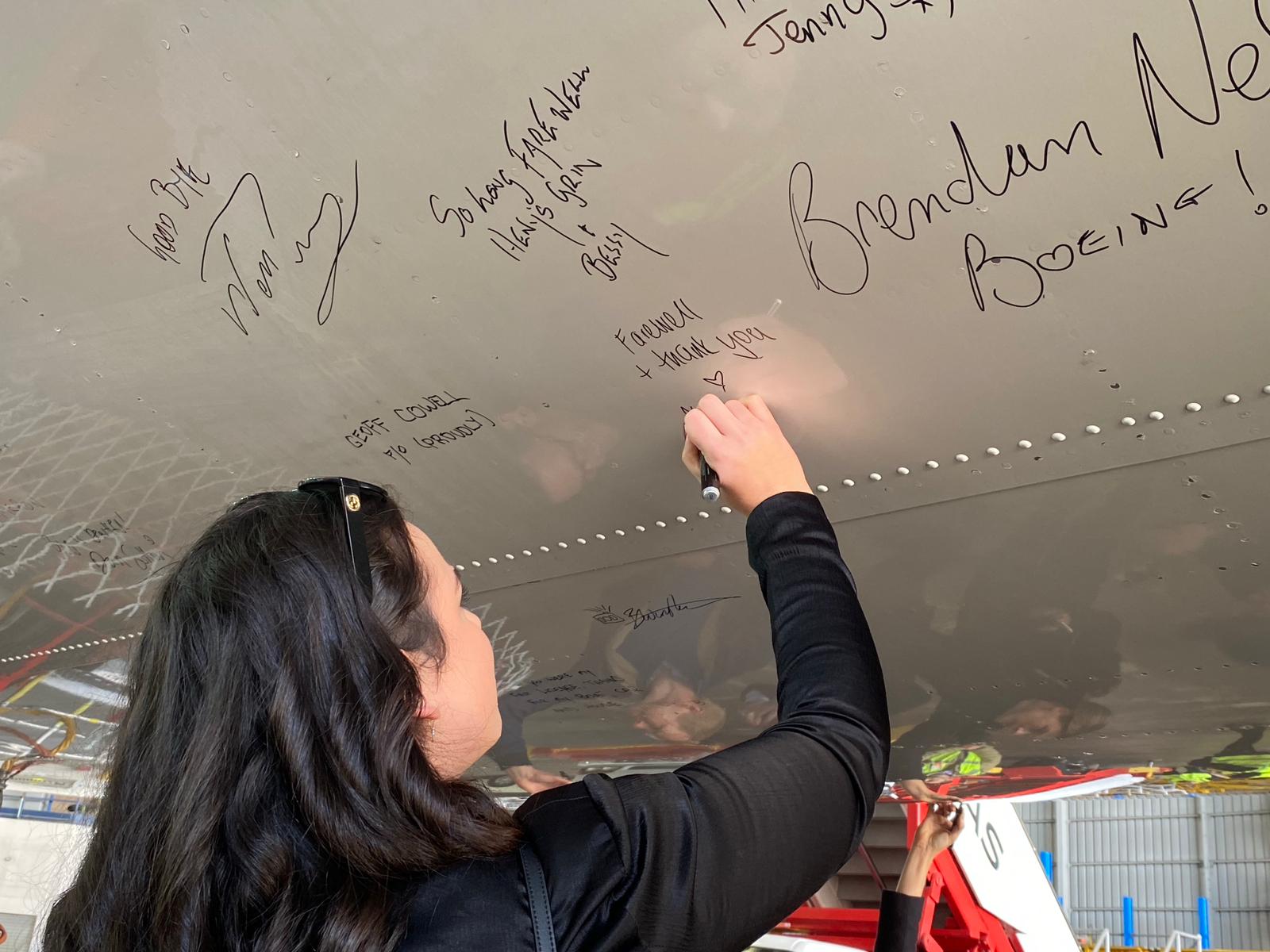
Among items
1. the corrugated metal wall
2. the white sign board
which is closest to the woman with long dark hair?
the white sign board

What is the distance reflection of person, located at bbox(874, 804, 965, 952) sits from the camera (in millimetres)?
5160

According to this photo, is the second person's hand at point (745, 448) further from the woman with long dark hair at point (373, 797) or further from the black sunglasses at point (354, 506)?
the black sunglasses at point (354, 506)

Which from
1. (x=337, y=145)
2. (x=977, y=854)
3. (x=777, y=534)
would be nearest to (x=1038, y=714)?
(x=777, y=534)

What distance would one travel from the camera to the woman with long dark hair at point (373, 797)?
0.87 metres

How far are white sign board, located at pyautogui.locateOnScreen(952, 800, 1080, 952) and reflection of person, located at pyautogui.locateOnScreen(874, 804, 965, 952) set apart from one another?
889 millimetres

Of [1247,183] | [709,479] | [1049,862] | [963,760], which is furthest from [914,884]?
[1049,862]

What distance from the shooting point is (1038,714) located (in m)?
2.78

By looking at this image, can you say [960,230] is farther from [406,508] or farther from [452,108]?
[406,508]

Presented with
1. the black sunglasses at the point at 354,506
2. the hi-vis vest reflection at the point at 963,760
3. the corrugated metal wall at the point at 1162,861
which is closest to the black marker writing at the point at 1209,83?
the black sunglasses at the point at 354,506

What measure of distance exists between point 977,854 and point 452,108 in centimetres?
789

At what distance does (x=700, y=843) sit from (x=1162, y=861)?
22.2 metres
